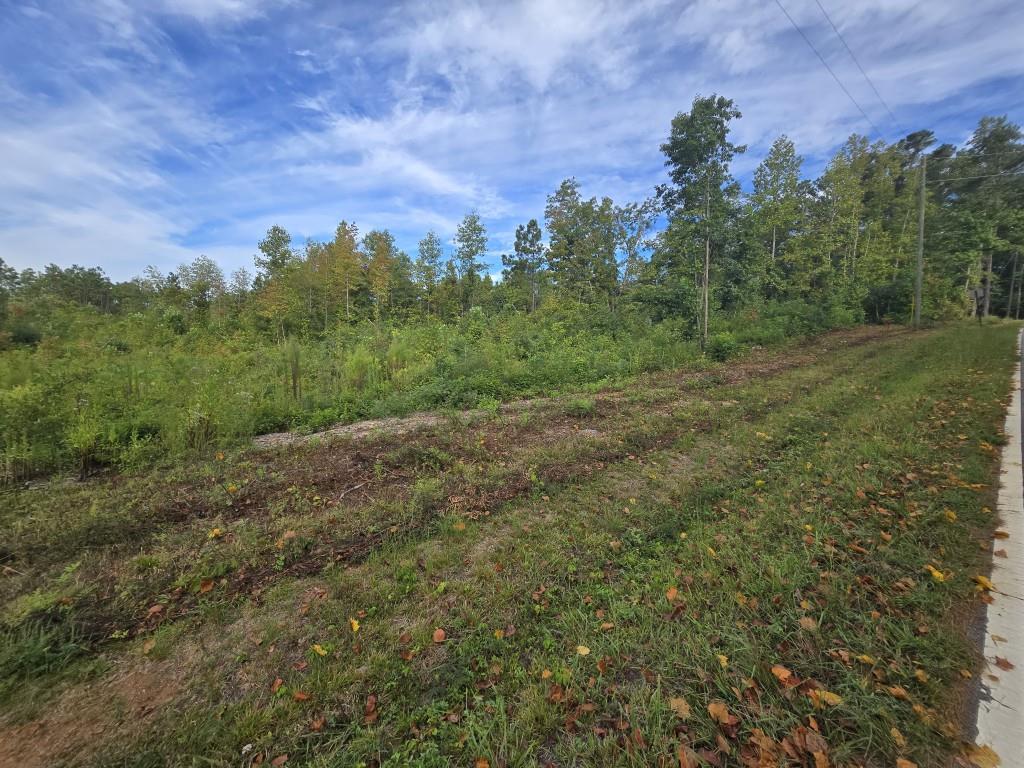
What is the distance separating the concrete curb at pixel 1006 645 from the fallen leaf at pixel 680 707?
1.14 metres

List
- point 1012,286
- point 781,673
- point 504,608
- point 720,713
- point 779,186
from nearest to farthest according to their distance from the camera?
1. point 720,713
2. point 781,673
3. point 504,608
4. point 779,186
5. point 1012,286

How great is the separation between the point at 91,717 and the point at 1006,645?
4.58m

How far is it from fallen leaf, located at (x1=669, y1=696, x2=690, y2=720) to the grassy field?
0.01 m

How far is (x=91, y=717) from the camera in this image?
6.06ft

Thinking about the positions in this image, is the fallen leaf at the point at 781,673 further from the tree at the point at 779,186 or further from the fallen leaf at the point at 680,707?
the tree at the point at 779,186

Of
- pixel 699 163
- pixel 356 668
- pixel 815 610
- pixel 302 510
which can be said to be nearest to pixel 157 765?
pixel 356 668

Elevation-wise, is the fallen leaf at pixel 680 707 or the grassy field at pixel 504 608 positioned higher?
the grassy field at pixel 504 608

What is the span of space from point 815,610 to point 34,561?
529 cm

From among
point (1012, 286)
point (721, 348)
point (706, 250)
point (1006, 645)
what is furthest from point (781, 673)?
point (1012, 286)

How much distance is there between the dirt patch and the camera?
5.55 ft

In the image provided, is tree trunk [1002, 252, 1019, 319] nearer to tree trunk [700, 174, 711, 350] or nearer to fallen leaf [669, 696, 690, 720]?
tree trunk [700, 174, 711, 350]

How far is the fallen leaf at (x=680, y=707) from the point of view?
1.85m

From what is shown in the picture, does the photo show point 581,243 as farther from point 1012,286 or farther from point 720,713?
point 1012,286

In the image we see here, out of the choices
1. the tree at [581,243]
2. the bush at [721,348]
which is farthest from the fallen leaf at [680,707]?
the tree at [581,243]
